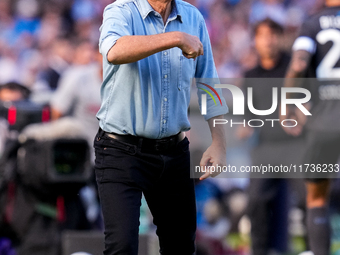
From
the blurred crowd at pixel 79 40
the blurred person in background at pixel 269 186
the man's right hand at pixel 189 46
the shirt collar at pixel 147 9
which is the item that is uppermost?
the blurred crowd at pixel 79 40

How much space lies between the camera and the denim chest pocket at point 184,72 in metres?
2.90

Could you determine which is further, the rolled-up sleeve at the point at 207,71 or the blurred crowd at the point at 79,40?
the blurred crowd at the point at 79,40

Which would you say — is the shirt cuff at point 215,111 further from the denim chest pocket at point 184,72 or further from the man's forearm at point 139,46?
the man's forearm at point 139,46

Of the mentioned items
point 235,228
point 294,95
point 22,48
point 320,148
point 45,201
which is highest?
point 22,48

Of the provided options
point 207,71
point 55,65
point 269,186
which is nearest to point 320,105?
point 269,186

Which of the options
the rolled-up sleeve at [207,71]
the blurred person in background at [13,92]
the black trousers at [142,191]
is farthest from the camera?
the blurred person in background at [13,92]

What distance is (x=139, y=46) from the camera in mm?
2523

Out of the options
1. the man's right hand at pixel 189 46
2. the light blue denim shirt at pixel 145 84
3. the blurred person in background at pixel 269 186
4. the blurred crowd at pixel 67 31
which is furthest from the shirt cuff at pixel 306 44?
the blurred crowd at pixel 67 31

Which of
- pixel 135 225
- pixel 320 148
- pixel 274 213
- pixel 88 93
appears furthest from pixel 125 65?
pixel 88 93

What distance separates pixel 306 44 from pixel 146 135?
285cm

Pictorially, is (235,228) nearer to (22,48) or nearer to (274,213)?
(274,213)

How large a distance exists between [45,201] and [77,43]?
551 centimetres

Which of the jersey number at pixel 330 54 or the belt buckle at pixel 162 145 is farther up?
the jersey number at pixel 330 54

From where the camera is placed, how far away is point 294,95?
5.41 metres
